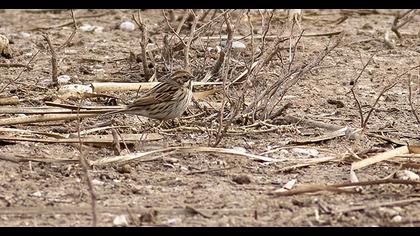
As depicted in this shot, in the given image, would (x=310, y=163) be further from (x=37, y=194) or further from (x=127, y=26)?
(x=127, y=26)

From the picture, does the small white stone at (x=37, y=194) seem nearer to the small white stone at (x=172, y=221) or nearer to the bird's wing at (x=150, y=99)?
the small white stone at (x=172, y=221)

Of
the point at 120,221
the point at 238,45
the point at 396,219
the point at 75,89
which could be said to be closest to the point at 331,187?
the point at 396,219

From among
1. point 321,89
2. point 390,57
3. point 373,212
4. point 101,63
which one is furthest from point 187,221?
point 390,57

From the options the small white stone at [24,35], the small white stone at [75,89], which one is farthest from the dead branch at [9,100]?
the small white stone at [24,35]

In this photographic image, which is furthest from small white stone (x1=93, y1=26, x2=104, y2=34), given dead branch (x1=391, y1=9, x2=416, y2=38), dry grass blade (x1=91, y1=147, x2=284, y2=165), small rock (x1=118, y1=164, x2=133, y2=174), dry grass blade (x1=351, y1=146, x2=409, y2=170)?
dry grass blade (x1=351, y1=146, x2=409, y2=170)

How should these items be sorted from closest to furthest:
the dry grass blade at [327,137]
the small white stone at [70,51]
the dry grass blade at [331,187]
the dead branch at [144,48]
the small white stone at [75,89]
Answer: the dry grass blade at [331,187]
the dry grass blade at [327,137]
the small white stone at [75,89]
the dead branch at [144,48]
the small white stone at [70,51]

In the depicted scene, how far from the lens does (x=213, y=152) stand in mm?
6289

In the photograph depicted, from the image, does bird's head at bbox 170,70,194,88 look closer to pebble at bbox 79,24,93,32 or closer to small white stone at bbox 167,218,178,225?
small white stone at bbox 167,218,178,225

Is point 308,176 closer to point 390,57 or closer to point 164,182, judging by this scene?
point 164,182

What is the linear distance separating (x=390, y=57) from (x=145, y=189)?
435 cm

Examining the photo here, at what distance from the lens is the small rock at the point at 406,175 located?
5.79 metres

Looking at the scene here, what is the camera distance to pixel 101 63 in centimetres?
→ 883

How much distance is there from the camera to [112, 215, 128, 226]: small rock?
5.00 metres

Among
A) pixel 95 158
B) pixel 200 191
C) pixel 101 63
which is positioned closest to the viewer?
pixel 200 191
